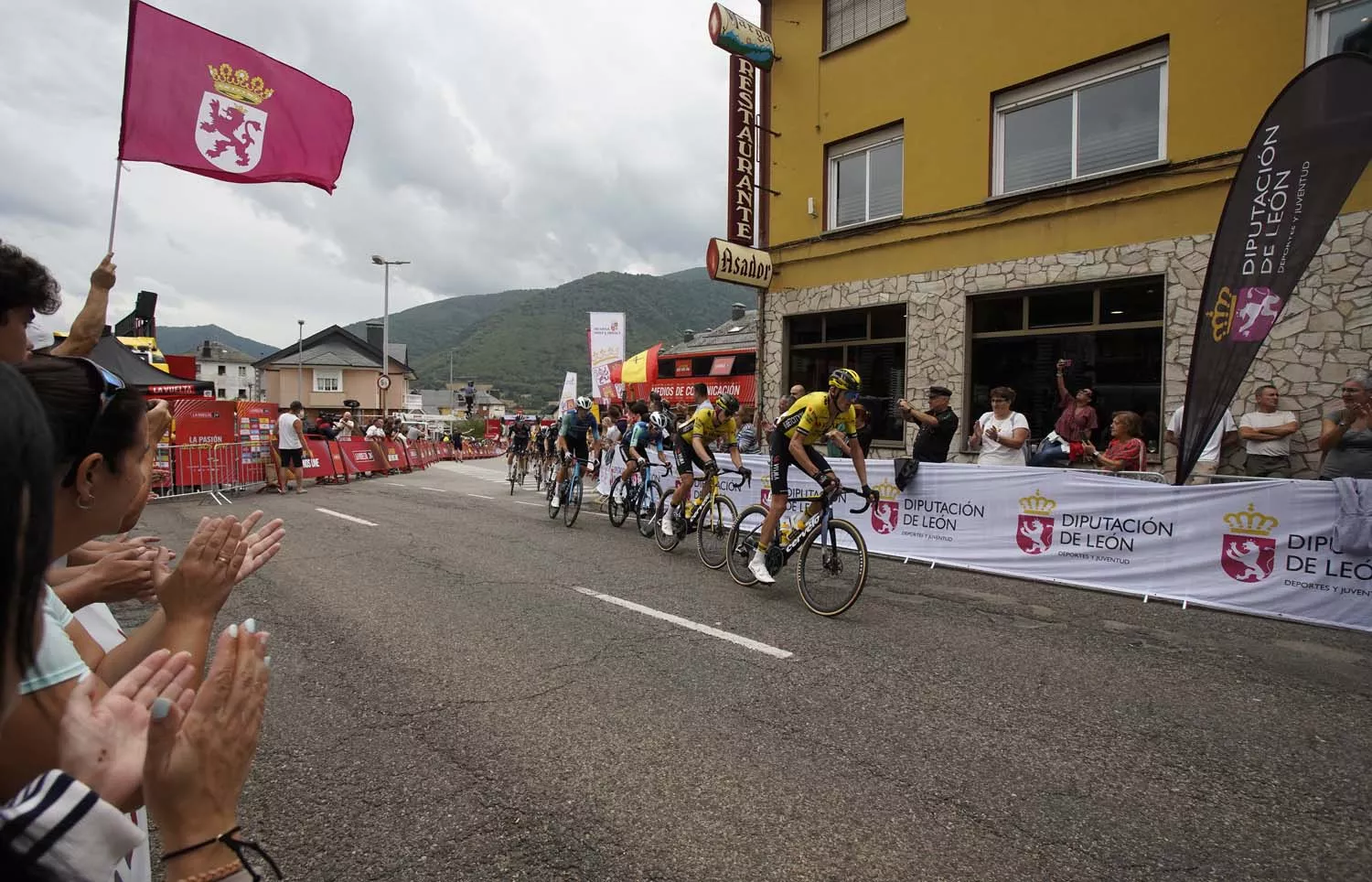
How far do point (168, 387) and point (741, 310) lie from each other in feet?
61.4

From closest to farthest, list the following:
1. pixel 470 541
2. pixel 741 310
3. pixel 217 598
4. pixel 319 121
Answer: pixel 217 598, pixel 319 121, pixel 470 541, pixel 741 310

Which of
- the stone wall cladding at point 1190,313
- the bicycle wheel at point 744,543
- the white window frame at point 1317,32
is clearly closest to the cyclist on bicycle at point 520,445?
the stone wall cladding at point 1190,313

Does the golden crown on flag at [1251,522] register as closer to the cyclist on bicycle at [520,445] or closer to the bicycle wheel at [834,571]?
the bicycle wheel at [834,571]

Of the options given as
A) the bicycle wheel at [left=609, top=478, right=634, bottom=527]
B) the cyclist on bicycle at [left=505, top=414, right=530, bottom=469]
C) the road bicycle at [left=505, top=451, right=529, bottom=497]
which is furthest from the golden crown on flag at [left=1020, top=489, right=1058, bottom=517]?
the cyclist on bicycle at [left=505, top=414, right=530, bottom=469]

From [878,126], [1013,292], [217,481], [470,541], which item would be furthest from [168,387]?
[1013,292]

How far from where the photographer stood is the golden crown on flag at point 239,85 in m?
6.71

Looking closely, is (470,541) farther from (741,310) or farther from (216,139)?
(741,310)

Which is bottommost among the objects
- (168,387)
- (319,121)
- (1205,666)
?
(1205,666)

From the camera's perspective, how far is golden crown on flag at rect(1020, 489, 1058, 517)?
7.73 m

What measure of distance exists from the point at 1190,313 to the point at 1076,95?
3.75 m

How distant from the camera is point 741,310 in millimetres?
28281

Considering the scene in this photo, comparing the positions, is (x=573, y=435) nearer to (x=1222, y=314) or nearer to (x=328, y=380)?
(x=1222, y=314)

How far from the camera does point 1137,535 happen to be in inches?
279

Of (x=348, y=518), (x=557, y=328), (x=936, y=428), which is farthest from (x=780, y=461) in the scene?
(x=557, y=328)
